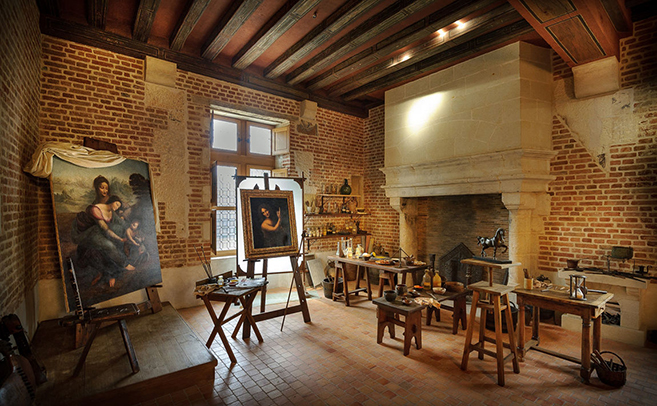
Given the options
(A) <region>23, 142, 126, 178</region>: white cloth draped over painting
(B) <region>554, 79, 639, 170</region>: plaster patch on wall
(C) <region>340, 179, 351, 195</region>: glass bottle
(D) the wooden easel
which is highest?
(B) <region>554, 79, 639, 170</region>: plaster patch on wall

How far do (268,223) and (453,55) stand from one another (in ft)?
13.9

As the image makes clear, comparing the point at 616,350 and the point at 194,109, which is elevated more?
the point at 194,109

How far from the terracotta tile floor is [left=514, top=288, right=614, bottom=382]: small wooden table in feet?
0.41

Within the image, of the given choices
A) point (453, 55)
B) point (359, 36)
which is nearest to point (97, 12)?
point (359, 36)

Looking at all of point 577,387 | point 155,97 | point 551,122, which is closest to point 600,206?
point 551,122

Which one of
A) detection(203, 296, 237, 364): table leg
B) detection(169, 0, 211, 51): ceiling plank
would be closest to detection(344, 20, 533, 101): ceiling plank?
detection(169, 0, 211, 51): ceiling plank

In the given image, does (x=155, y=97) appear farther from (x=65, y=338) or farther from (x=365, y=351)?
(x=365, y=351)

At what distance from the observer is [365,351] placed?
3904 millimetres

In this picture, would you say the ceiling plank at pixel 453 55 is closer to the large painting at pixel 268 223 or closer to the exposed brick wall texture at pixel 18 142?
the large painting at pixel 268 223

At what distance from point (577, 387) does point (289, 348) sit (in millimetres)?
3039

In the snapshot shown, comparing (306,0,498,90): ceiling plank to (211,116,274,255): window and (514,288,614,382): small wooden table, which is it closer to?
(211,116,274,255): window

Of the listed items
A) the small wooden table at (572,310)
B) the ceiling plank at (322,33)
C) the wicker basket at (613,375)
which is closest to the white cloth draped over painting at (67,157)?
the ceiling plank at (322,33)

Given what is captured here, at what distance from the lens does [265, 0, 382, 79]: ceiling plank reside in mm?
4258

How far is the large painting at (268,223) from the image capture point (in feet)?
15.2
